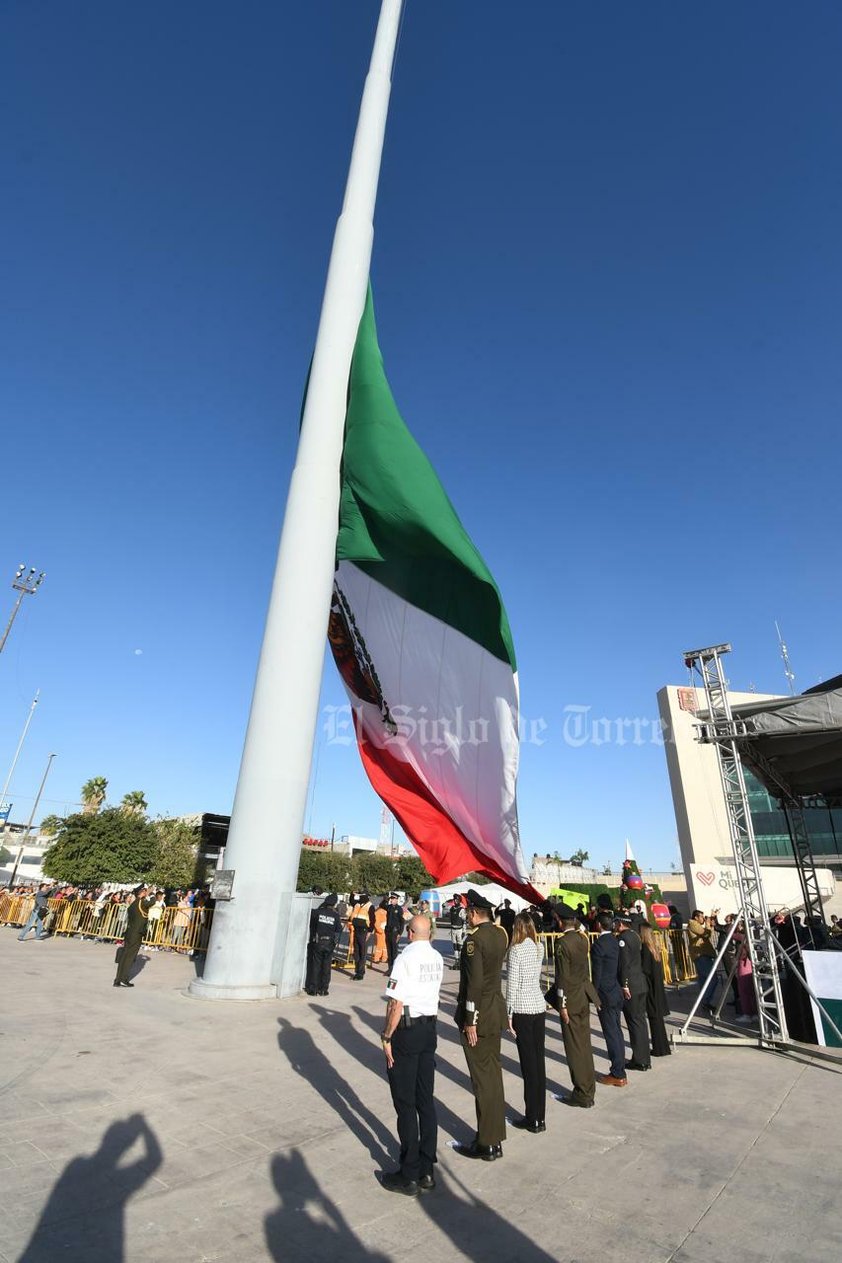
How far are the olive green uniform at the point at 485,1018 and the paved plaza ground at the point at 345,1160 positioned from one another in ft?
0.96

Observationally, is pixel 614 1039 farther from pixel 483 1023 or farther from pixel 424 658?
pixel 424 658

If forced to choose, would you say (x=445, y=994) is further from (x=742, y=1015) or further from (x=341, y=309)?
(x=341, y=309)

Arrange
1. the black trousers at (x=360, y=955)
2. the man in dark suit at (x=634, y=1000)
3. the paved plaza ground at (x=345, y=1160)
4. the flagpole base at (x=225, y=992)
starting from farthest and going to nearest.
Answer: the black trousers at (x=360, y=955) < the flagpole base at (x=225, y=992) < the man in dark suit at (x=634, y=1000) < the paved plaza ground at (x=345, y=1160)

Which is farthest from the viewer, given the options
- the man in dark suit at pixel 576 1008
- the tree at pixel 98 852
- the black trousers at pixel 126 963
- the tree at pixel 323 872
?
the tree at pixel 323 872

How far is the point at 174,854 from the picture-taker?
3597 centimetres

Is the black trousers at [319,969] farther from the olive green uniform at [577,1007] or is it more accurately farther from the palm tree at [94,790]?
the palm tree at [94,790]

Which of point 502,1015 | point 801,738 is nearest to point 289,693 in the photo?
point 502,1015

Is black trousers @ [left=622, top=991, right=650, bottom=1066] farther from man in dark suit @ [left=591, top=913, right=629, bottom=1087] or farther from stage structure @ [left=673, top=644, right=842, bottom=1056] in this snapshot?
stage structure @ [left=673, top=644, right=842, bottom=1056]

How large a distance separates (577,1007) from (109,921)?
1492 cm

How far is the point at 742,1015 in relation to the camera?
1113 cm

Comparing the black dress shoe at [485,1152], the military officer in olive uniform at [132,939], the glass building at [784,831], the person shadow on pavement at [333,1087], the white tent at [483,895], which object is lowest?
the black dress shoe at [485,1152]

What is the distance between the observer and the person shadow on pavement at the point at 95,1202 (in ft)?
10.3

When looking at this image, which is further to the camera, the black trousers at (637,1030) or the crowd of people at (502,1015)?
the black trousers at (637,1030)

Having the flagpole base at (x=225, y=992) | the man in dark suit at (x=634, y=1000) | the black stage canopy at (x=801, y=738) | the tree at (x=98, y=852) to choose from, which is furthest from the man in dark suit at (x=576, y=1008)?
the tree at (x=98, y=852)
